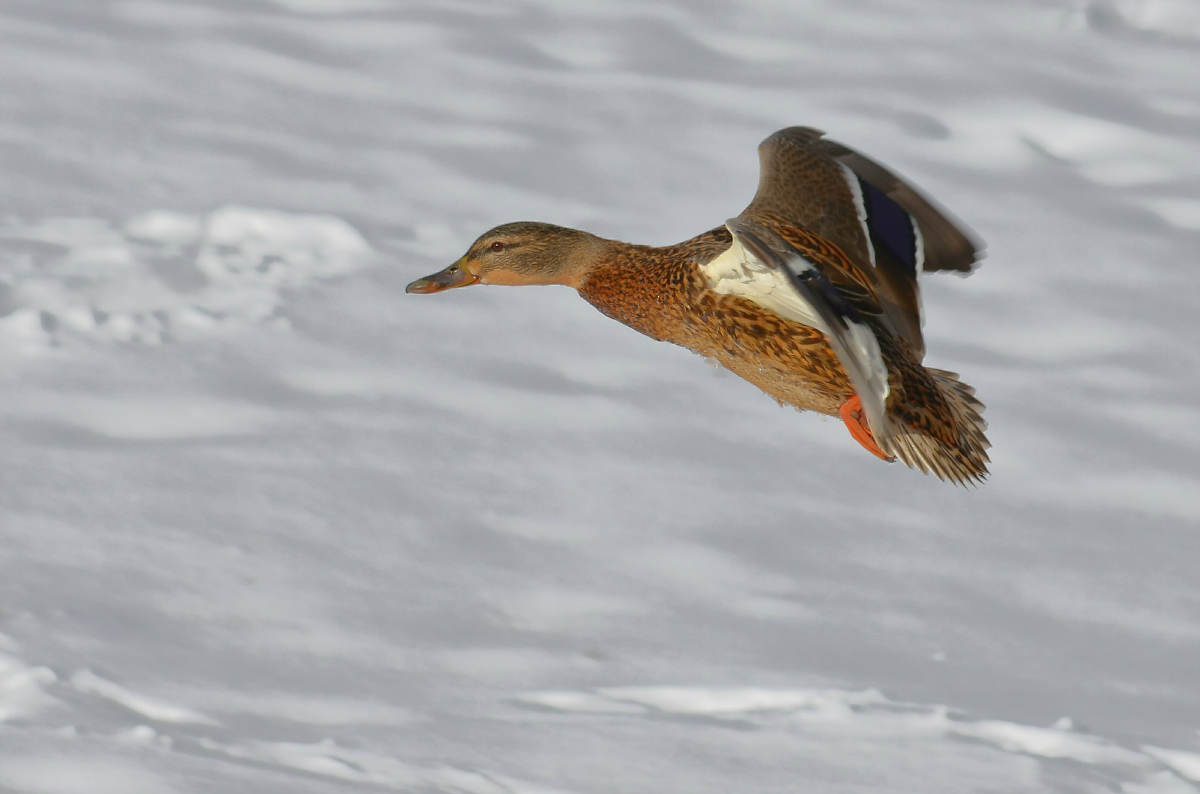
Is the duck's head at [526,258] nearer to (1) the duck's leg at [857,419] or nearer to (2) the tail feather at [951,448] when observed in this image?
(1) the duck's leg at [857,419]

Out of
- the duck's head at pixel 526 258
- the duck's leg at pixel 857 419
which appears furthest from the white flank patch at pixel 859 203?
the duck's head at pixel 526 258

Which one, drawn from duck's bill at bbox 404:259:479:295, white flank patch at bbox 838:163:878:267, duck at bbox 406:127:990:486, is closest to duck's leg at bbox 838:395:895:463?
duck at bbox 406:127:990:486

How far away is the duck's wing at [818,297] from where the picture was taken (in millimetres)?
4074

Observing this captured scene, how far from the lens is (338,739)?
6.21m

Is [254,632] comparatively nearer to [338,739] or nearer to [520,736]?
[338,739]

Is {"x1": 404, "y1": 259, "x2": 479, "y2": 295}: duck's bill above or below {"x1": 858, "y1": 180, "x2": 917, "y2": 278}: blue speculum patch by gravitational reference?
below

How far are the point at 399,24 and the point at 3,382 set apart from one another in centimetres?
458

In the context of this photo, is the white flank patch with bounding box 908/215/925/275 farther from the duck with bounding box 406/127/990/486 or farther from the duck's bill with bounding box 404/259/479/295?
the duck's bill with bounding box 404/259/479/295

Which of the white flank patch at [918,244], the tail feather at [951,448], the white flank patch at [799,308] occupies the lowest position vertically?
the tail feather at [951,448]

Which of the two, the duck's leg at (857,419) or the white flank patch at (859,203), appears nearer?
the duck's leg at (857,419)

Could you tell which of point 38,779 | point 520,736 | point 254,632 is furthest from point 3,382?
point 520,736

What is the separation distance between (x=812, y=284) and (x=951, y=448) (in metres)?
0.80

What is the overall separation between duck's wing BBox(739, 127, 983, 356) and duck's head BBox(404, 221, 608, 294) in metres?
0.54

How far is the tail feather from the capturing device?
15.1 ft
